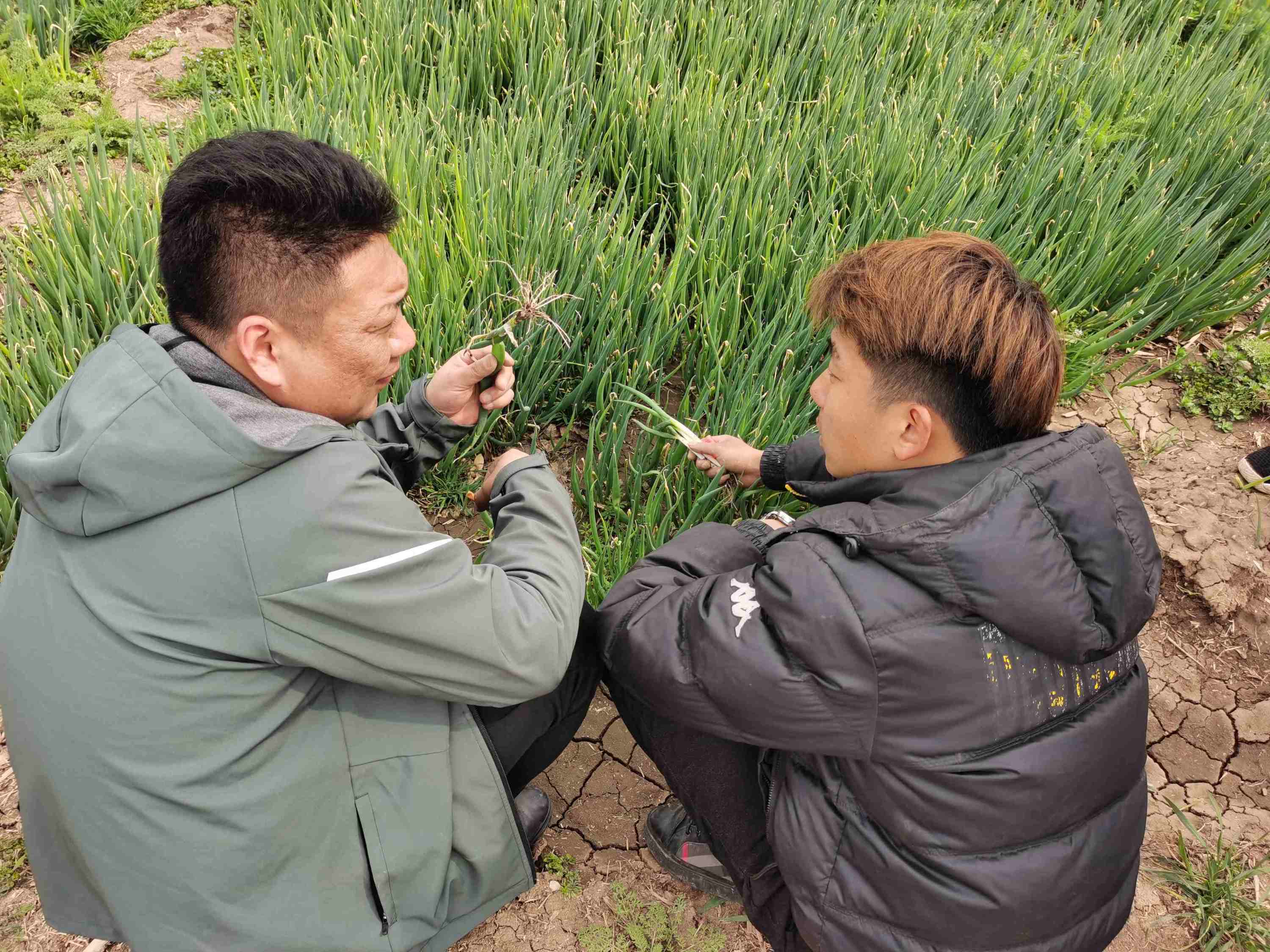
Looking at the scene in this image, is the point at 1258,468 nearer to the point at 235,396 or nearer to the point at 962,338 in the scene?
the point at 962,338

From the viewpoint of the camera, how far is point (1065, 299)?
2.50m

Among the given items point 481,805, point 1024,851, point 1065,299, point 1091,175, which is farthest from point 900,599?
point 1091,175

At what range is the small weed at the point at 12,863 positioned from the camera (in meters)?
1.56

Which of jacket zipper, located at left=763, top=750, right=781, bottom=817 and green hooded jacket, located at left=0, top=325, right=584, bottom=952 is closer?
green hooded jacket, located at left=0, top=325, right=584, bottom=952

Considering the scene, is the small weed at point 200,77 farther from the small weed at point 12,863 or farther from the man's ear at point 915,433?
the man's ear at point 915,433

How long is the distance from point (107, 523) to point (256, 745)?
1.11ft

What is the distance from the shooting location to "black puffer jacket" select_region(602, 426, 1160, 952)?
3.68 ft

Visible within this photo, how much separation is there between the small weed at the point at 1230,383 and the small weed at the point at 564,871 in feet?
7.48

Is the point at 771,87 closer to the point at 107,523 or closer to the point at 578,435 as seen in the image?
the point at 578,435

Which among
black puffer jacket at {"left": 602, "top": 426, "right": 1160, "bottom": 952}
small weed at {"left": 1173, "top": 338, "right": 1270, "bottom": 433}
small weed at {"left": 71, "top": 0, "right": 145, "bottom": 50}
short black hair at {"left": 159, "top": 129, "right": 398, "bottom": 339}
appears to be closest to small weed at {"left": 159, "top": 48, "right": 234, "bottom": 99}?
small weed at {"left": 71, "top": 0, "right": 145, "bottom": 50}

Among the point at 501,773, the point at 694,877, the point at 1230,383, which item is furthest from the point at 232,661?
the point at 1230,383

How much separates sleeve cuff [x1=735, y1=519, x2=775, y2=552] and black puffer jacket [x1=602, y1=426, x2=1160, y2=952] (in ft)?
0.86

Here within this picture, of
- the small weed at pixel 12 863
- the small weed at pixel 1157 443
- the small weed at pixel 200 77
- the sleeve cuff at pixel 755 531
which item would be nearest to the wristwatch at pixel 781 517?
the sleeve cuff at pixel 755 531

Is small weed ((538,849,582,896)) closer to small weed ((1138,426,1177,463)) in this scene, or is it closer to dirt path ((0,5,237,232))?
small weed ((1138,426,1177,463))
